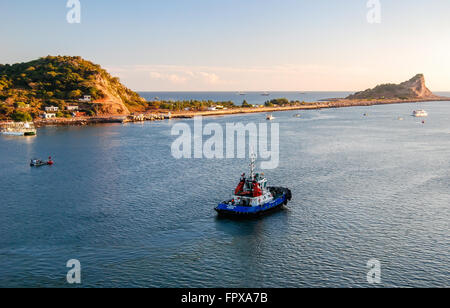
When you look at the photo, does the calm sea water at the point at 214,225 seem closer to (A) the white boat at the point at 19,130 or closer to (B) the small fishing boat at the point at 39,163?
(B) the small fishing boat at the point at 39,163

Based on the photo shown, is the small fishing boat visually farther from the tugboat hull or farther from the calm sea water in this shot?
the tugboat hull

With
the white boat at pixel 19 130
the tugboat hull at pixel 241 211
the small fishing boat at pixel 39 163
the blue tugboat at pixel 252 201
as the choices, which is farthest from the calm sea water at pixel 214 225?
the white boat at pixel 19 130

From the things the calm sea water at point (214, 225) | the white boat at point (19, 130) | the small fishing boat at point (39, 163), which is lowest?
the calm sea water at point (214, 225)

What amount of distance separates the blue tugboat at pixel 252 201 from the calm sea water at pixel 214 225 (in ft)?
5.13

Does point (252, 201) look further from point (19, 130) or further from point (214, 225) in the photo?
point (19, 130)

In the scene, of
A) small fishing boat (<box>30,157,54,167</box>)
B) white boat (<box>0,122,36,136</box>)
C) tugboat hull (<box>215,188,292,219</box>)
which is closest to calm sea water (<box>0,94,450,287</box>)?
tugboat hull (<box>215,188,292,219</box>)

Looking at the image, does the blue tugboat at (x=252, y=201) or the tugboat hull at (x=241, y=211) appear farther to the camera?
the blue tugboat at (x=252, y=201)

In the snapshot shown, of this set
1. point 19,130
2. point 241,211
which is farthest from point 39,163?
point 19,130

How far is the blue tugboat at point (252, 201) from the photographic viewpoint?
5997 cm

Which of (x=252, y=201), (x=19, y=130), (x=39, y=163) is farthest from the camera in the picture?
(x=19, y=130)

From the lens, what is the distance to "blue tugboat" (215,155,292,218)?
60.0m

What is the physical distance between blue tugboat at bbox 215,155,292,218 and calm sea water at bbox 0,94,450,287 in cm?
156

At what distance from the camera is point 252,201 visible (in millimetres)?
61375

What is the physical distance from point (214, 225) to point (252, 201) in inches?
300
